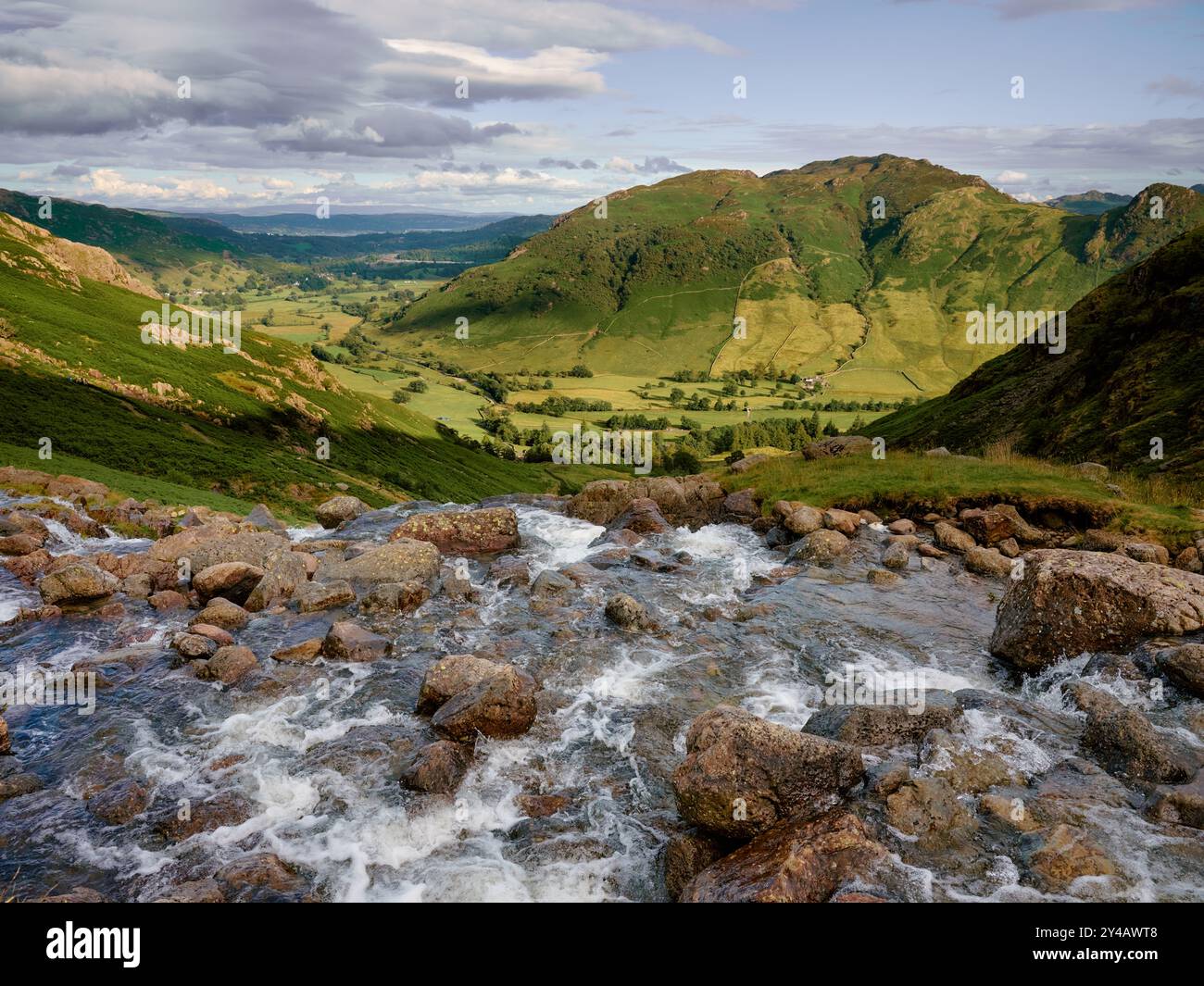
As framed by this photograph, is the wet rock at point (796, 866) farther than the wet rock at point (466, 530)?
No

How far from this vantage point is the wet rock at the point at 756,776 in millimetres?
14750

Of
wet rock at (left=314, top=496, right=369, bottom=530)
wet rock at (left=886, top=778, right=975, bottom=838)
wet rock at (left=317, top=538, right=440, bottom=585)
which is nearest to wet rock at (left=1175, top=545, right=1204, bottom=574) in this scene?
wet rock at (left=886, top=778, right=975, bottom=838)

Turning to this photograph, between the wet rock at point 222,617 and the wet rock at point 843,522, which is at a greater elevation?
the wet rock at point 843,522

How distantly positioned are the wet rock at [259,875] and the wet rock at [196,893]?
0.36 metres

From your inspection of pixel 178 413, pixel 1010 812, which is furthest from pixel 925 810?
pixel 178 413

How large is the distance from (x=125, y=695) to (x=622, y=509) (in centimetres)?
3169

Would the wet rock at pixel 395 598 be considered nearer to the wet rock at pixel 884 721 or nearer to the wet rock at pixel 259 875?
the wet rock at pixel 259 875

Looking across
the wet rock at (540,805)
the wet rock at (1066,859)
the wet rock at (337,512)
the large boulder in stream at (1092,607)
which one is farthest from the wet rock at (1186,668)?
the wet rock at (337,512)

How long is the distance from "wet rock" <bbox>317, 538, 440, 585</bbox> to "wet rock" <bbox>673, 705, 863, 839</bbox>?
803 inches

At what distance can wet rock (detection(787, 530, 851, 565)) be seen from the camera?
3512cm

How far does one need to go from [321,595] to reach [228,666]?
6.49m

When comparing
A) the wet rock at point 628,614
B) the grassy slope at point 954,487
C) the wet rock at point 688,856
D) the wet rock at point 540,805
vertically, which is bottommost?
the wet rock at point 540,805
